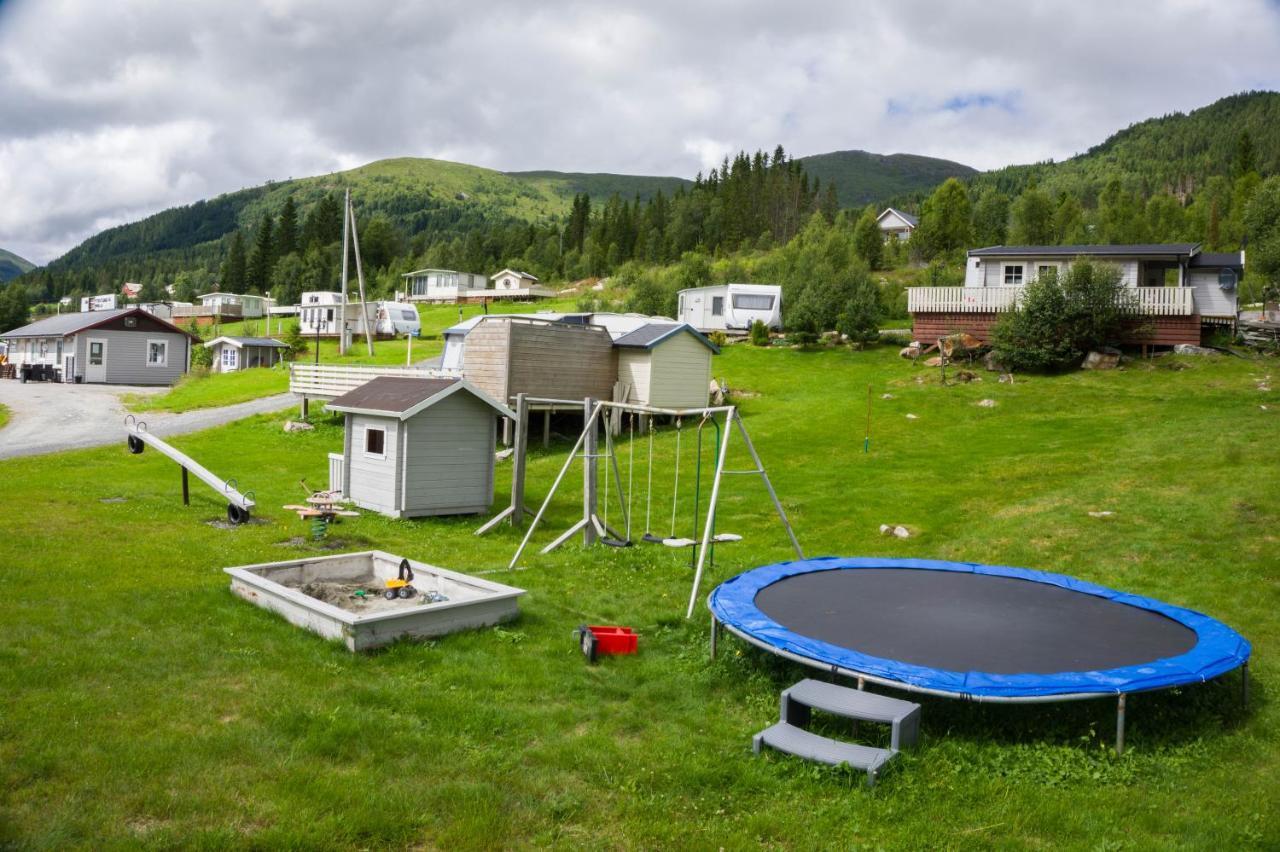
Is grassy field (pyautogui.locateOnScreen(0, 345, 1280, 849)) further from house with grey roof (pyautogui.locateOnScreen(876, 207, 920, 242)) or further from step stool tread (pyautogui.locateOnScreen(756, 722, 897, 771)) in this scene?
house with grey roof (pyautogui.locateOnScreen(876, 207, 920, 242))

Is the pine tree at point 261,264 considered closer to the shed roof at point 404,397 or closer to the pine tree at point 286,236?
the pine tree at point 286,236

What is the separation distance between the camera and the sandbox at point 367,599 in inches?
321

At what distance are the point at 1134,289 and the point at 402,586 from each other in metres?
29.3

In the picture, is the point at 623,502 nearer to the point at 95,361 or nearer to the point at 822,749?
the point at 822,749

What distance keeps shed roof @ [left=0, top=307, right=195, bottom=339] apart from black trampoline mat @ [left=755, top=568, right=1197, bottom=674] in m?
47.3

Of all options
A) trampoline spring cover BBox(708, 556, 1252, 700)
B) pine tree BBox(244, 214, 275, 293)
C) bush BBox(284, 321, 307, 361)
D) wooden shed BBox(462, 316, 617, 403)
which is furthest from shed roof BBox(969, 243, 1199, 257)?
pine tree BBox(244, 214, 275, 293)

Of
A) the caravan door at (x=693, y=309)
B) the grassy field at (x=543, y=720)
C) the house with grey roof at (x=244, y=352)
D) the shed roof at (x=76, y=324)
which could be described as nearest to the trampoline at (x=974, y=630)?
the grassy field at (x=543, y=720)

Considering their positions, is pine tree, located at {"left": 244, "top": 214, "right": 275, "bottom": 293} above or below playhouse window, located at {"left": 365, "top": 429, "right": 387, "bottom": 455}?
above

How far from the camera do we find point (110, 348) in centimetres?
4603

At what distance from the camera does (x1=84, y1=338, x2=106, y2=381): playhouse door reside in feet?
149

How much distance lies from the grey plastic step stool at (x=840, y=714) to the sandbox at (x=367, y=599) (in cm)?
364

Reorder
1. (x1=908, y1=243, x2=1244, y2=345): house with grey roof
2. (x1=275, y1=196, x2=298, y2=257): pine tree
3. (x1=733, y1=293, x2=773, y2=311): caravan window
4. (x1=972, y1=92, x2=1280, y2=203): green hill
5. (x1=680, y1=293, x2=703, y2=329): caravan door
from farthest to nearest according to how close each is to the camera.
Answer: (x1=972, y1=92, x2=1280, y2=203): green hill, (x1=275, y1=196, x2=298, y2=257): pine tree, (x1=680, y1=293, x2=703, y2=329): caravan door, (x1=733, y1=293, x2=773, y2=311): caravan window, (x1=908, y1=243, x2=1244, y2=345): house with grey roof

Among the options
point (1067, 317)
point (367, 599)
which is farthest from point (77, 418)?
point (1067, 317)

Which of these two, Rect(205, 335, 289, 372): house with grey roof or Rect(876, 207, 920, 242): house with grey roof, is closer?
Rect(205, 335, 289, 372): house with grey roof
